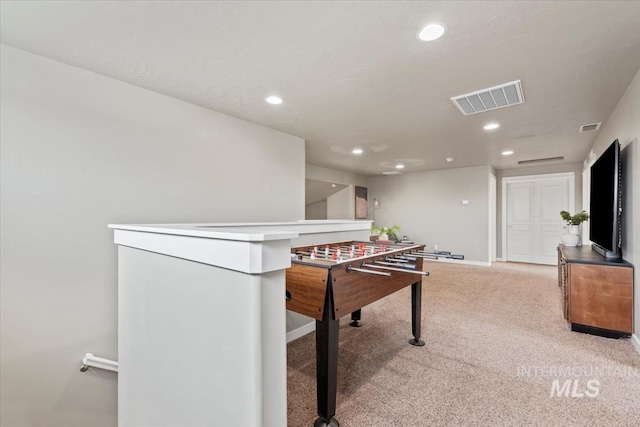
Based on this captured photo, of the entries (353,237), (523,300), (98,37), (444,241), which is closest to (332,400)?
(353,237)

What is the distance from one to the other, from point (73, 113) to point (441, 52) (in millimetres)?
2592

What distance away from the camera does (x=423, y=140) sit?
13.6ft

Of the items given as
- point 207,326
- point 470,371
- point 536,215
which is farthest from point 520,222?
point 207,326

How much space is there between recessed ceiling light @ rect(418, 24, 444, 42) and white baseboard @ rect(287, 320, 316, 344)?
8.87 feet

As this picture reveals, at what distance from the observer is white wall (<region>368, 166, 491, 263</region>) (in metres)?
6.36

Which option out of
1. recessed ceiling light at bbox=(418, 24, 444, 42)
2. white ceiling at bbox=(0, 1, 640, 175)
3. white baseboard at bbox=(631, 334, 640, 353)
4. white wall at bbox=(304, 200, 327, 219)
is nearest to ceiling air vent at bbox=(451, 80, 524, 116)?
white ceiling at bbox=(0, 1, 640, 175)

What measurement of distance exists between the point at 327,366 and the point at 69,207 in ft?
6.73

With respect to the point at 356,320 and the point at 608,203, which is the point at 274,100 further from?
the point at 608,203

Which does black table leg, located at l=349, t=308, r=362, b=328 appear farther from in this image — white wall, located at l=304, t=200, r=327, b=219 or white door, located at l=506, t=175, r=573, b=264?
white door, located at l=506, t=175, r=573, b=264

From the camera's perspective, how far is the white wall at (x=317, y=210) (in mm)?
8211

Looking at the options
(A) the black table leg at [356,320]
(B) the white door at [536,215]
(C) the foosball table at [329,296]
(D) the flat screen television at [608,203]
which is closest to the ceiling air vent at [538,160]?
(B) the white door at [536,215]

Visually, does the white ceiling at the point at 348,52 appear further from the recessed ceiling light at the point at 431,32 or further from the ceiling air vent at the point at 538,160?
the ceiling air vent at the point at 538,160

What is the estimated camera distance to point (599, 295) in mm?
2689

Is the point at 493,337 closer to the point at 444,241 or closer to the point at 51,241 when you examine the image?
the point at 51,241
